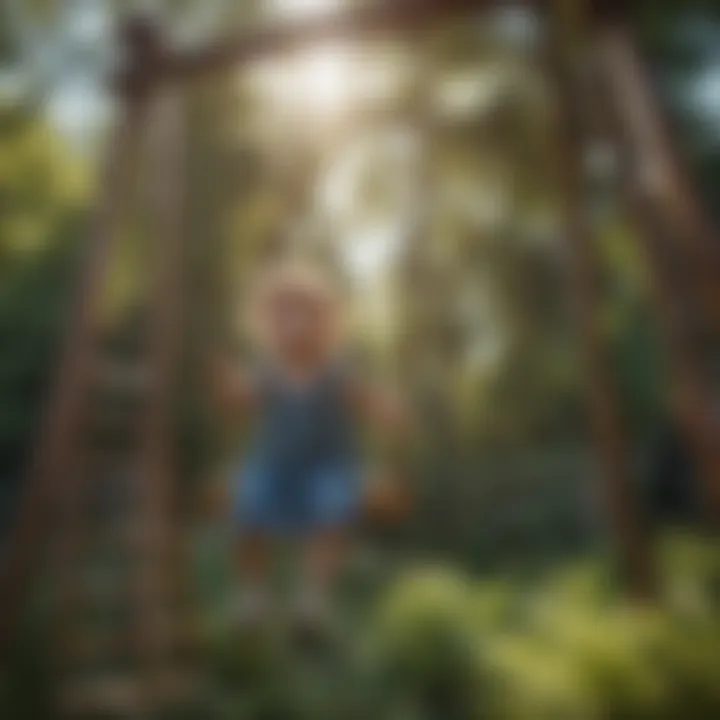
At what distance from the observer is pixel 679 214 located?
1545 mm

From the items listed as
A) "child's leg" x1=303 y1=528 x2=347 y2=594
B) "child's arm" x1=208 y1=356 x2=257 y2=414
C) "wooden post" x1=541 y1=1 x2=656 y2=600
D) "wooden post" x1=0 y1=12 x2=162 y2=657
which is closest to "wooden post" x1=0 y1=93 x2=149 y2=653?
"wooden post" x1=0 y1=12 x2=162 y2=657

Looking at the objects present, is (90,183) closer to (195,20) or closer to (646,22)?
(195,20)

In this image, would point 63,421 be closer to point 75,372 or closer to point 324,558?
point 75,372

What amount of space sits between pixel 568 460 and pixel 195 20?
53cm

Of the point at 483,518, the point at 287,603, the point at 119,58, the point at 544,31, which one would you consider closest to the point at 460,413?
the point at 483,518

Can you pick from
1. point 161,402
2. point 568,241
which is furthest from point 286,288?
point 568,241

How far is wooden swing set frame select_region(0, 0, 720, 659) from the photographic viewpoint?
1528 mm

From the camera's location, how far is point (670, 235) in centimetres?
154

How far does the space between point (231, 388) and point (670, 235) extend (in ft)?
1.34

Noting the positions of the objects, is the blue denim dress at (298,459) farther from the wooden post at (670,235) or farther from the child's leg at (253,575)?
the wooden post at (670,235)

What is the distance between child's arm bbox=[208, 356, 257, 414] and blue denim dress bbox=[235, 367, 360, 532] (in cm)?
1

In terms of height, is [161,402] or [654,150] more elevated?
[654,150]

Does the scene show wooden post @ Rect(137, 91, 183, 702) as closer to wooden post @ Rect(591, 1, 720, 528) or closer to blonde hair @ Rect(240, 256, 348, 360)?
blonde hair @ Rect(240, 256, 348, 360)

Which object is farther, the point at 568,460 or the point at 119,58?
the point at 119,58
